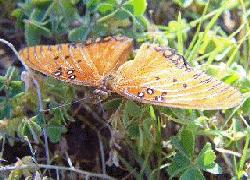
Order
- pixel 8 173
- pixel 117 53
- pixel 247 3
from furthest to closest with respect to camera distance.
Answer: pixel 247 3, pixel 117 53, pixel 8 173

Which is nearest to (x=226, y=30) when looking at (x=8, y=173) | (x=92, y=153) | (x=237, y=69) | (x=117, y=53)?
(x=237, y=69)

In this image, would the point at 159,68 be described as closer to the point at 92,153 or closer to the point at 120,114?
the point at 120,114

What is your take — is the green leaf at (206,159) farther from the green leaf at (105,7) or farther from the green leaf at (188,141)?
the green leaf at (105,7)

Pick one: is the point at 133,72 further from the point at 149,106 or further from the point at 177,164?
the point at 177,164

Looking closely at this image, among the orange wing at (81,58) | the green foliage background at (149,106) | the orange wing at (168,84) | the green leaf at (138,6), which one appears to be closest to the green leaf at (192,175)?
the green foliage background at (149,106)

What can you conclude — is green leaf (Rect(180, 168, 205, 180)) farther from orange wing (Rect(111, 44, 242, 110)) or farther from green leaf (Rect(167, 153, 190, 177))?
orange wing (Rect(111, 44, 242, 110))
